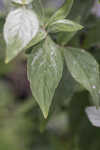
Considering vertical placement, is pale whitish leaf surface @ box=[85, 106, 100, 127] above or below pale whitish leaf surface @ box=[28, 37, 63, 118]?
below

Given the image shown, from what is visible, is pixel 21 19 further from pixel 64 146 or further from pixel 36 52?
pixel 64 146

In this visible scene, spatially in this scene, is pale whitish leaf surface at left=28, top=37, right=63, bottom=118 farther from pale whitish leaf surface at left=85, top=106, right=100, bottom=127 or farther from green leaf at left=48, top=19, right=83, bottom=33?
pale whitish leaf surface at left=85, top=106, right=100, bottom=127

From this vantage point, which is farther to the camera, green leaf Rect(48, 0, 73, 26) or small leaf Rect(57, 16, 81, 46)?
small leaf Rect(57, 16, 81, 46)

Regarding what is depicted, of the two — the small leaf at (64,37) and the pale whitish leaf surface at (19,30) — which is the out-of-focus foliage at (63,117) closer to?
the small leaf at (64,37)

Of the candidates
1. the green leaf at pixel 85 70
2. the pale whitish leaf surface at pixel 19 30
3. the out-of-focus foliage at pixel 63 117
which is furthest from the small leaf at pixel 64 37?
the pale whitish leaf surface at pixel 19 30

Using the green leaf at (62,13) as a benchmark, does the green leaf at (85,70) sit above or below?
below

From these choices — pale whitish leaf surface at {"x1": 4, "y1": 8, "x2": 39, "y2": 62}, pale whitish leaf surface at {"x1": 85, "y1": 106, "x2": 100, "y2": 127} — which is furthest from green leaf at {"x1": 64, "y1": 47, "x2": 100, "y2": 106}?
pale whitish leaf surface at {"x1": 4, "y1": 8, "x2": 39, "y2": 62}
